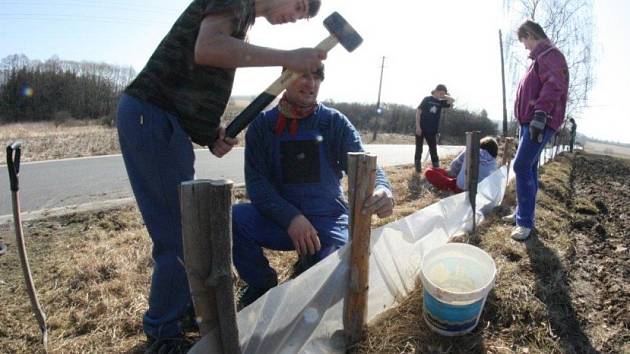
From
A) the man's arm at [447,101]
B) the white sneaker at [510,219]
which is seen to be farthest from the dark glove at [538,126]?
the man's arm at [447,101]

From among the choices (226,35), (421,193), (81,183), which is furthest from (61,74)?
Result: (226,35)

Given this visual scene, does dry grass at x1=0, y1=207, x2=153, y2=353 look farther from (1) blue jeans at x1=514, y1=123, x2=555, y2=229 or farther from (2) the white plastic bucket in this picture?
(1) blue jeans at x1=514, y1=123, x2=555, y2=229

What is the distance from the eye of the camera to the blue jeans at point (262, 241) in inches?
98.9

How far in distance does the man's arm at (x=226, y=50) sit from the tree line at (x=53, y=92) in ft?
116

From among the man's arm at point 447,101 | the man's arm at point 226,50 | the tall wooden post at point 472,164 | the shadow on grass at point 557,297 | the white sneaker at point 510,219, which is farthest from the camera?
the man's arm at point 447,101

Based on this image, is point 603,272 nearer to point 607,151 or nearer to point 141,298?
point 141,298

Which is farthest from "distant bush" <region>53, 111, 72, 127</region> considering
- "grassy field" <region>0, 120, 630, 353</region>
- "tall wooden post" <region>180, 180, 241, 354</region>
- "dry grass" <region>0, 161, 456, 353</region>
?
"tall wooden post" <region>180, 180, 241, 354</region>

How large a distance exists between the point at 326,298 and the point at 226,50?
4.11 ft

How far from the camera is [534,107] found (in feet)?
11.8

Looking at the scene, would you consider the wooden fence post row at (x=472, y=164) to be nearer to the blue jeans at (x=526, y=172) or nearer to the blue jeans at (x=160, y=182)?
the blue jeans at (x=526, y=172)

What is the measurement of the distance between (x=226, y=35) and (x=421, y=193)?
199 inches

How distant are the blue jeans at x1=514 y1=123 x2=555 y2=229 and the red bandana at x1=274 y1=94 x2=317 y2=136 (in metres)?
2.18

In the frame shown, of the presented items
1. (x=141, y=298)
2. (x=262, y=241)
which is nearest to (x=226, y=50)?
(x=262, y=241)

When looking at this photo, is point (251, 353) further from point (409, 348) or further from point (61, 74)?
point (61, 74)
